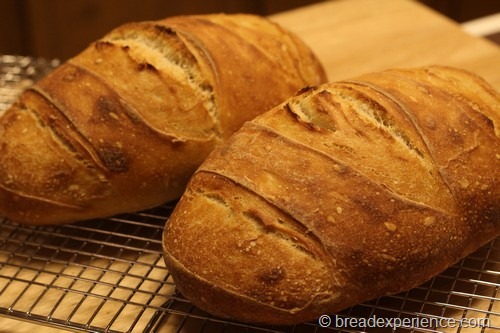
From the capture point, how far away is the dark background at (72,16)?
3523 mm

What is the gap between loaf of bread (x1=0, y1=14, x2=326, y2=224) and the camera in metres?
1.70

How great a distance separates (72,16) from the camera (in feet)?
11.7

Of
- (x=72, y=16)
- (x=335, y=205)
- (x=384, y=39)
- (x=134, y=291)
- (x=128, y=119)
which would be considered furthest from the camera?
(x=72, y=16)

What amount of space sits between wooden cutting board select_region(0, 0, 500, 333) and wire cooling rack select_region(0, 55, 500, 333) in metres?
0.92

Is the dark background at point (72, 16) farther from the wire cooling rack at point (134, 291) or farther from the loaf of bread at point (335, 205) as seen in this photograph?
the loaf of bread at point (335, 205)

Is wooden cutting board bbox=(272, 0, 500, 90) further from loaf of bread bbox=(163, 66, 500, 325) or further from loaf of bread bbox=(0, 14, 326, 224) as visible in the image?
loaf of bread bbox=(163, 66, 500, 325)

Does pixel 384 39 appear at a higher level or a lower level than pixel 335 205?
→ lower

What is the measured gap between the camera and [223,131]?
1.79 metres

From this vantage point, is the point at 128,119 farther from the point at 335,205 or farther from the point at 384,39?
the point at 384,39

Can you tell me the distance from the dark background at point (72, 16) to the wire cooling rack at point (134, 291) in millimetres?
1918

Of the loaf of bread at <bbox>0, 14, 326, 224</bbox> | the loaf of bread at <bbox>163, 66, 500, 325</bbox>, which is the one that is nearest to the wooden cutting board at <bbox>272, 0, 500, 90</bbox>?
the loaf of bread at <bbox>0, 14, 326, 224</bbox>

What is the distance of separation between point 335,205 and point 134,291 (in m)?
0.47

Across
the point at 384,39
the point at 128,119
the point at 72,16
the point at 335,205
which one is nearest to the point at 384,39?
the point at 384,39

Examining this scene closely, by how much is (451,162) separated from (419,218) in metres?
0.15
